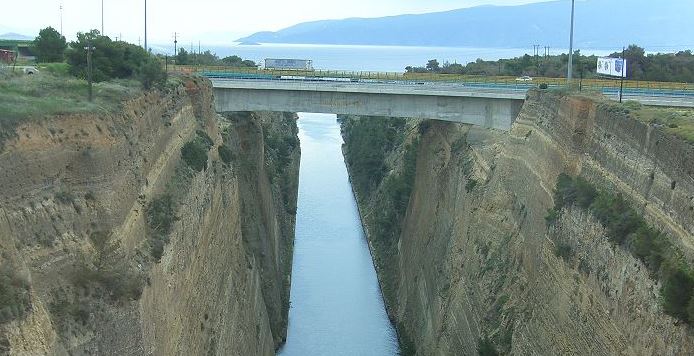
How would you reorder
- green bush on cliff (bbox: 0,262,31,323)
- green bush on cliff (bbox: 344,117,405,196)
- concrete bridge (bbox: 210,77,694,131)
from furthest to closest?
green bush on cliff (bbox: 344,117,405,196)
concrete bridge (bbox: 210,77,694,131)
green bush on cliff (bbox: 0,262,31,323)

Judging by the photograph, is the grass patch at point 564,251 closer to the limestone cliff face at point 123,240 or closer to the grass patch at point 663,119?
the grass patch at point 663,119

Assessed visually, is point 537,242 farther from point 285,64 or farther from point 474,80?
point 285,64

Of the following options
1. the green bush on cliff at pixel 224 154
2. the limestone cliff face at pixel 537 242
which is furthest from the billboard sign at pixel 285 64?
the green bush on cliff at pixel 224 154

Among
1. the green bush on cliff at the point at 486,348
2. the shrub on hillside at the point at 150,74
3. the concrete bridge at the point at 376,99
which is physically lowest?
the green bush on cliff at the point at 486,348

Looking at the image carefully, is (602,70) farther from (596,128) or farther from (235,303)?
(235,303)

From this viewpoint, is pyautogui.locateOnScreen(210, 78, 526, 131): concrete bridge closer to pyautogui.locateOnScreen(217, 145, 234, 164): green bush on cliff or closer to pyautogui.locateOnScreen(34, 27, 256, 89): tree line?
pyautogui.locateOnScreen(217, 145, 234, 164): green bush on cliff

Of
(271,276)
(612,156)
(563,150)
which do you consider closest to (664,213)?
(612,156)

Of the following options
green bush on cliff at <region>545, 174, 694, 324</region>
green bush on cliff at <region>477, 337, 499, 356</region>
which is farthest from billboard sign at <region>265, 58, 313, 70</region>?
green bush on cliff at <region>545, 174, 694, 324</region>
